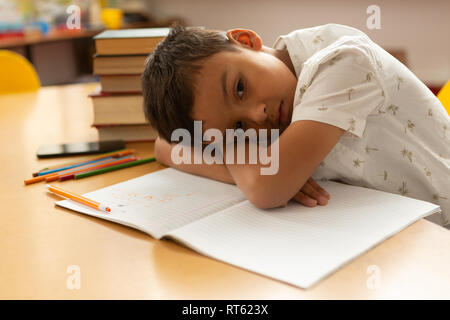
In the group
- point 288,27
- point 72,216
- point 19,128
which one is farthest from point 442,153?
point 288,27

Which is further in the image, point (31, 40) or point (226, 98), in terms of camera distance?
point (31, 40)

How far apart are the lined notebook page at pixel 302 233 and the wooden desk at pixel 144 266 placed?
0.5 inches

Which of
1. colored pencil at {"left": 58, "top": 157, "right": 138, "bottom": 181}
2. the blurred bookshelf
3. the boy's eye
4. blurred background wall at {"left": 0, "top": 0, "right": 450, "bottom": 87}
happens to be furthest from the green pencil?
the blurred bookshelf

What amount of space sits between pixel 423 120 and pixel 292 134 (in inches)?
12.1

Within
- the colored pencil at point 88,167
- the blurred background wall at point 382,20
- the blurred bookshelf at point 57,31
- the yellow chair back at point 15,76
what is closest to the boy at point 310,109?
the colored pencil at point 88,167

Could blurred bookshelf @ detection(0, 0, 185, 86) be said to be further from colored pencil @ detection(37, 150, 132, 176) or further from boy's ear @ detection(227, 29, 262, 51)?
boy's ear @ detection(227, 29, 262, 51)

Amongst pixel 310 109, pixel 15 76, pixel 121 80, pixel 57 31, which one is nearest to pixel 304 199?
pixel 310 109

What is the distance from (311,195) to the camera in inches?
29.7

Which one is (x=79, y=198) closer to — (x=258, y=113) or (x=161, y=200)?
(x=161, y=200)

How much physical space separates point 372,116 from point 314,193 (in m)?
0.22

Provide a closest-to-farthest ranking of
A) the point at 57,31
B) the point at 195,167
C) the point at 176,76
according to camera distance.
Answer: the point at 176,76 → the point at 195,167 → the point at 57,31

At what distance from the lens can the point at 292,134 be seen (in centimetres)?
77

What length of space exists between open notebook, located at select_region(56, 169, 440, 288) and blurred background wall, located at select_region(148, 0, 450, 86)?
6.59 feet
